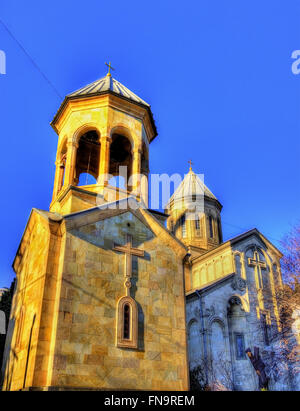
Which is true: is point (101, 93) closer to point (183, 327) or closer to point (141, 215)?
point (141, 215)

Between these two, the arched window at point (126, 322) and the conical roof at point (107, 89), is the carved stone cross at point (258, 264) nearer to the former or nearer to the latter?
the conical roof at point (107, 89)

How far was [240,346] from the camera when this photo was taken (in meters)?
18.1

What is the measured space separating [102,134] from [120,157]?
2.63 metres

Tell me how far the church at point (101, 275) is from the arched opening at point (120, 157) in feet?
0.13

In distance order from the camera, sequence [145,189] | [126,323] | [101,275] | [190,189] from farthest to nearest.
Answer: [190,189], [145,189], [101,275], [126,323]

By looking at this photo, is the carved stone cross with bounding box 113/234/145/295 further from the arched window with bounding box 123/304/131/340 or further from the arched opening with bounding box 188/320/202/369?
the arched opening with bounding box 188/320/202/369

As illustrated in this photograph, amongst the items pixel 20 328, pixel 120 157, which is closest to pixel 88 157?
pixel 120 157

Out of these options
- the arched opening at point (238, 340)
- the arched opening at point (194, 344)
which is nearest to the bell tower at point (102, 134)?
the arched opening at point (194, 344)

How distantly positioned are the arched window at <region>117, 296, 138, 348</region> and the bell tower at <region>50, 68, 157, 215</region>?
3.05 meters

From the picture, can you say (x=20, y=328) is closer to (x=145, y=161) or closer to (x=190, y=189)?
(x=145, y=161)

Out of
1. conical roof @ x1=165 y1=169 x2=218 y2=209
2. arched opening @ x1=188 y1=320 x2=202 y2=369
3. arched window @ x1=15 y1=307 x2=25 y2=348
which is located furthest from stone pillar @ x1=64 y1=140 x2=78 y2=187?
conical roof @ x1=165 y1=169 x2=218 y2=209

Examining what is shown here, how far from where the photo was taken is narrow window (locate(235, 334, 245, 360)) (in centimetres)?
1780

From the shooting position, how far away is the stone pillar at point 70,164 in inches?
445

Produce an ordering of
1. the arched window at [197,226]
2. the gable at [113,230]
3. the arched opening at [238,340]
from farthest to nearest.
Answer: the arched window at [197,226] < the arched opening at [238,340] < the gable at [113,230]
